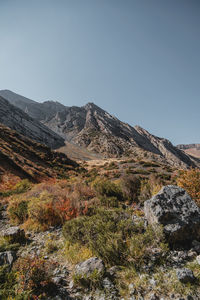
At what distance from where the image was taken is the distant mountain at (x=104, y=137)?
93.2 m

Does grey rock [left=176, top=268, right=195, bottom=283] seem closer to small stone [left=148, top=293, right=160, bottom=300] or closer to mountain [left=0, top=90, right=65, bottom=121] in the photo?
small stone [left=148, top=293, right=160, bottom=300]

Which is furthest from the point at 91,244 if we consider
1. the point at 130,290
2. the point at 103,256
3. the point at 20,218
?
the point at 20,218

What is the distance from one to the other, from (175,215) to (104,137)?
100217 mm

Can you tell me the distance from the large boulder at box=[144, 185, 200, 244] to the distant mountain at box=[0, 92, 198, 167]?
258 feet

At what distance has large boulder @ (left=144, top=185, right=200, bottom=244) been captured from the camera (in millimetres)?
3793

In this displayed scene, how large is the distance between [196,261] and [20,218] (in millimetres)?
6789

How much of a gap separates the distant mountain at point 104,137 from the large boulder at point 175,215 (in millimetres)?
78535

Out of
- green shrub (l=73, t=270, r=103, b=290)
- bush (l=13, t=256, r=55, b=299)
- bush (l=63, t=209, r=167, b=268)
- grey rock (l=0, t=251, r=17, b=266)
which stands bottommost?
grey rock (l=0, t=251, r=17, b=266)

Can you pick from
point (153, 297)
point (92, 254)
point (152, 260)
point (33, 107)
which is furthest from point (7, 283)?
point (33, 107)

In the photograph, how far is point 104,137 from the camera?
104m

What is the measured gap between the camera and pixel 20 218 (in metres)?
6.45

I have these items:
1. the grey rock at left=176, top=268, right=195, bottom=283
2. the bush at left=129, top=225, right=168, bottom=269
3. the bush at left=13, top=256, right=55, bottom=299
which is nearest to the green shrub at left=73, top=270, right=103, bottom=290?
the bush at left=13, top=256, right=55, bottom=299

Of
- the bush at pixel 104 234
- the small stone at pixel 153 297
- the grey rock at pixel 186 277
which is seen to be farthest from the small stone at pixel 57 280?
the grey rock at pixel 186 277

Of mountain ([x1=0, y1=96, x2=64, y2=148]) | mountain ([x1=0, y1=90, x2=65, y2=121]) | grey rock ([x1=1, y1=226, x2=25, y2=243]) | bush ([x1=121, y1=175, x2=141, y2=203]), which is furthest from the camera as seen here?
mountain ([x1=0, y1=90, x2=65, y2=121])
